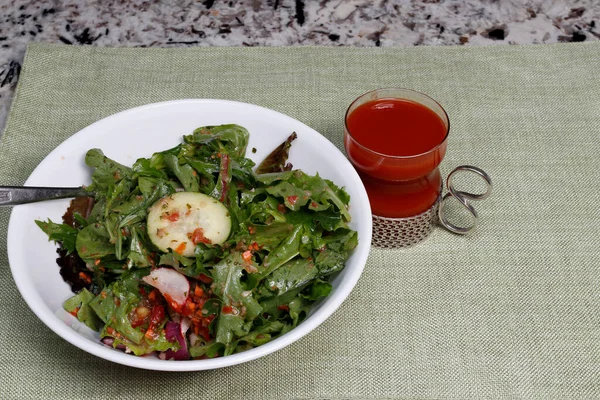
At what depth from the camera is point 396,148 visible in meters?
2.57

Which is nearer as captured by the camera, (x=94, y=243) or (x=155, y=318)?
(x=155, y=318)

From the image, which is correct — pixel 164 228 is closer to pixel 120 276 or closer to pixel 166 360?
pixel 120 276

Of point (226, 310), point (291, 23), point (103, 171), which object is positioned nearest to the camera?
point (226, 310)

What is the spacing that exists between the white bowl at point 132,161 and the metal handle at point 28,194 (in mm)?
32

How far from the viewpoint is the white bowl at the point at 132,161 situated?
78.6 inches

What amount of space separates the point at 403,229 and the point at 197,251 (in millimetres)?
867

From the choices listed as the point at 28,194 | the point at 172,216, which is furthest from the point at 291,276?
the point at 28,194

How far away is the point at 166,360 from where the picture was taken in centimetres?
202

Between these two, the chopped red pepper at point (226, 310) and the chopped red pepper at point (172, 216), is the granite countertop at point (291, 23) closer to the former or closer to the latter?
the chopped red pepper at point (172, 216)

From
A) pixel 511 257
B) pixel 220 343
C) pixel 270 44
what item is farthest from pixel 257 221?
pixel 270 44

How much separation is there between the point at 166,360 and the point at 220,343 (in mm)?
167

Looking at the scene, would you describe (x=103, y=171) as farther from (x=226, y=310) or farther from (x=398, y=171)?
(x=398, y=171)

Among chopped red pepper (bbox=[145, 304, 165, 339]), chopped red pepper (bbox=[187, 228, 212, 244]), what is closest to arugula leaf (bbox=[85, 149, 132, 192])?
chopped red pepper (bbox=[187, 228, 212, 244])

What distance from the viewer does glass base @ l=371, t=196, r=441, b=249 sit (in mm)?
2621
